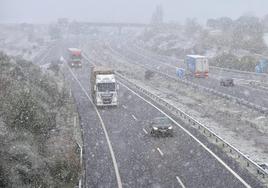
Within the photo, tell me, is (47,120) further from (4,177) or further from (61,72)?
(61,72)

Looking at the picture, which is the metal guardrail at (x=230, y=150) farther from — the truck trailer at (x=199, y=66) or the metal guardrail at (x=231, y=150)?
the truck trailer at (x=199, y=66)

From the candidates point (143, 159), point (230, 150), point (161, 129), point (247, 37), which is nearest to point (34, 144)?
point (143, 159)

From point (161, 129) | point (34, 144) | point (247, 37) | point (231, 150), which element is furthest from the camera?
point (247, 37)

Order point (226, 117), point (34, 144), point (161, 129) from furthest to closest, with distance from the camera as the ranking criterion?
point (226, 117)
point (161, 129)
point (34, 144)

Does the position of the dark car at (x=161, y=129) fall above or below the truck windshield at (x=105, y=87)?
→ below

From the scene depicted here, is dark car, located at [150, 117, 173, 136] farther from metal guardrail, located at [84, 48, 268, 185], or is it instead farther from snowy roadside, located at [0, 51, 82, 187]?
snowy roadside, located at [0, 51, 82, 187]

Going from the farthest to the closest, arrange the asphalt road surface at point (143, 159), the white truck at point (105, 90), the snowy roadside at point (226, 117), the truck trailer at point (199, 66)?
the truck trailer at point (199, 66) → the white truck at point (105, 90) → the snowy roadside at point (226, 117) → the asphalt road surface at point (143, 159)

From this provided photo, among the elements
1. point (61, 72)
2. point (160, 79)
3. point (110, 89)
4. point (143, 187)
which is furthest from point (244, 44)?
point (143, 187)

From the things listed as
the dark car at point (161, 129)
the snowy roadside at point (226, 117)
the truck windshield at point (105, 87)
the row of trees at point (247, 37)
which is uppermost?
the row of trees at point (247, 37)

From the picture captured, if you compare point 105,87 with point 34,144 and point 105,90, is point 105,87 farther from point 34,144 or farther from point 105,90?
point 34,144

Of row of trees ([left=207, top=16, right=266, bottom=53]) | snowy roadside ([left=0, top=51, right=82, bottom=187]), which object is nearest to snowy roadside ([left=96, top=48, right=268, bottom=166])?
snowy roadside ([left=0, top=51, right=82, bottom=187])

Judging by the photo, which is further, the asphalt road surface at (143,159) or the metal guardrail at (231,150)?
the metal guardrail at (231,150)

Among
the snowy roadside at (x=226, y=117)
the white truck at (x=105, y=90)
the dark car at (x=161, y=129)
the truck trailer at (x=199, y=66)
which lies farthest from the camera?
the truck trailer at (x=199, y=66)

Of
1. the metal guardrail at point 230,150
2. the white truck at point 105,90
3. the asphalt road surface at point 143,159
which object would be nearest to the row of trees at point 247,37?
the white truck at point 105,90
